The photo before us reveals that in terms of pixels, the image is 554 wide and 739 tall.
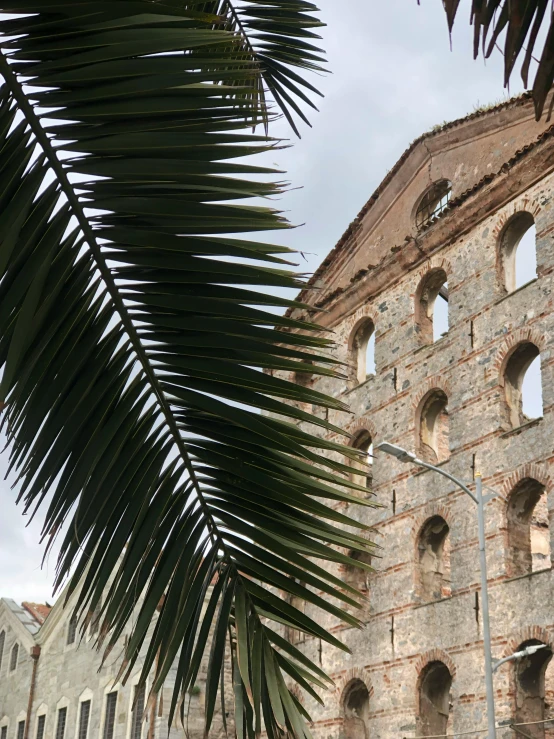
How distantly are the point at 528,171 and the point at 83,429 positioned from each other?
21.1m

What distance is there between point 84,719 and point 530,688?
15848 millimetres

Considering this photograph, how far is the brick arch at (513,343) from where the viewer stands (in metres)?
20.7

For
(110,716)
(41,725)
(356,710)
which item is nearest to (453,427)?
(356,710)

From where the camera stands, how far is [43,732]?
33.6 m

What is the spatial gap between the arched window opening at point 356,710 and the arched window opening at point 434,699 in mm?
2031

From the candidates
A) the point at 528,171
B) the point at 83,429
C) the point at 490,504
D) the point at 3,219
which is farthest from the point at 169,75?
the point at 528,171

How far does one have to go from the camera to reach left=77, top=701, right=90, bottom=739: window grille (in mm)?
30781

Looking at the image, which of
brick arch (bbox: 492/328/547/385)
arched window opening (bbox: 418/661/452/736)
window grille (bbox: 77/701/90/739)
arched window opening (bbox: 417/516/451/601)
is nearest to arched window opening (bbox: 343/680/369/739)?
arched window opening (bbox: 418/661/452/736)

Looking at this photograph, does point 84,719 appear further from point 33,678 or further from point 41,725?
point 33,678

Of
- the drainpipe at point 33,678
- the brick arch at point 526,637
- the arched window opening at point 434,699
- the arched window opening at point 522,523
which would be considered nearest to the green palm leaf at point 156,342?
the brick arch at point 526,637

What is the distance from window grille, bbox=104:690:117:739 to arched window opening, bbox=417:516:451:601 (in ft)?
37.0

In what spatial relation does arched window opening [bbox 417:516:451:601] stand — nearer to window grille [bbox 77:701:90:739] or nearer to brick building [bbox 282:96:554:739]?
brick building [bbox 282:96:554:739]

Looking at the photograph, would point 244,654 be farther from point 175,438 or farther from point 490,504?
point 490,504

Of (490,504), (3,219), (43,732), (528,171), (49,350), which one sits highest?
(528,171)
